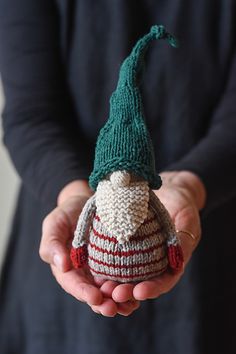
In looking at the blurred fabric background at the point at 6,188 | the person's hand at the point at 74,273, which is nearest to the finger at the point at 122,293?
the person's hand at the point at 74,273

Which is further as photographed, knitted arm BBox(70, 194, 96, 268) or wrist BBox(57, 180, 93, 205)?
wrist BBox(57, 180, 93, 205)

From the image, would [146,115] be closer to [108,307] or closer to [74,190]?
[74,190]

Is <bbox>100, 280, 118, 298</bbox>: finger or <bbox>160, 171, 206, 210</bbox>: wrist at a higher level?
<bbox>100, 280, 118, 298</bbox>: finger

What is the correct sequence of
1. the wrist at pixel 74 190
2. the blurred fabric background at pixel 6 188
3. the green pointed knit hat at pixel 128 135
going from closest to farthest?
the green pointed knit hat at pixel 128 135 → the wrist at pixel 74 190 → the blurred fabric background at pixel 6 188

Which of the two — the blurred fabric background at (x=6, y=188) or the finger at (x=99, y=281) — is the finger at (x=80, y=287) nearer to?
the finger at (x=99, y=281)

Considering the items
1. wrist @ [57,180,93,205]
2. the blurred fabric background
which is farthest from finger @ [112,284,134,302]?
the blurred fabric background

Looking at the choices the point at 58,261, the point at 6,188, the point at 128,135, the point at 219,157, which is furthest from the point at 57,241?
the point at 6,188

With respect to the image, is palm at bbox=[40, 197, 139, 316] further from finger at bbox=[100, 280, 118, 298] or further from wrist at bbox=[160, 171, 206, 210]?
wrist at bbox=[160, 171, 206, 210]
